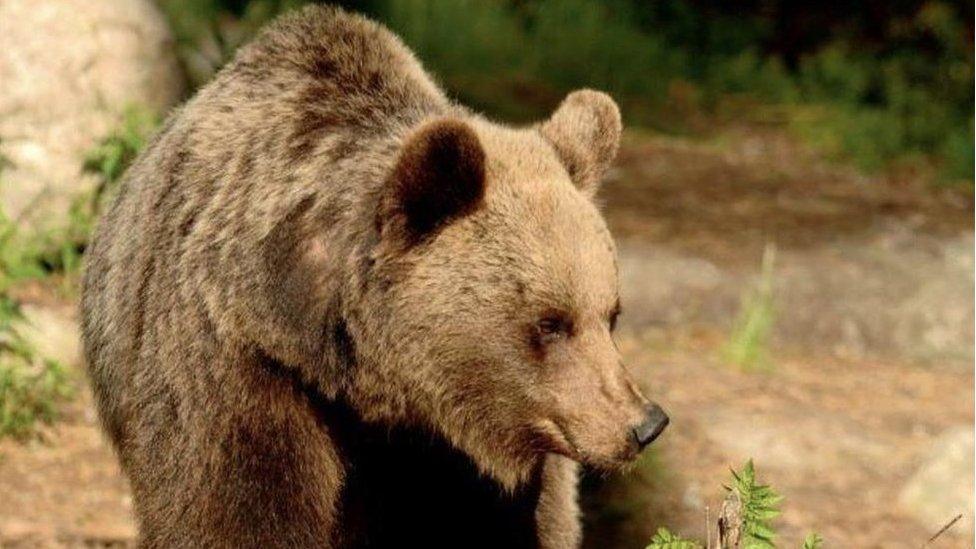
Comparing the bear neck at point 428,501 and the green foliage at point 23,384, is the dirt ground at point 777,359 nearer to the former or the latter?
the green foliage at point 23,384

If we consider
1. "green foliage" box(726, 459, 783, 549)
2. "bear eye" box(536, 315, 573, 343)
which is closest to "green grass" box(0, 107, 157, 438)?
"bear eye" box(536, 315, 573, 343)

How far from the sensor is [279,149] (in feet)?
14.3

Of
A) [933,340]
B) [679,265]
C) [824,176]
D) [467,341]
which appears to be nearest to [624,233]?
[679,265]

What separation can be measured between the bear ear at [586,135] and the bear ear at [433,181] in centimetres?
49

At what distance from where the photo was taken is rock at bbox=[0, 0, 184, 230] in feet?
24.4

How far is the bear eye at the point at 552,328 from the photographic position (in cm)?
402

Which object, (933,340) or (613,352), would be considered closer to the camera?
(613,352)

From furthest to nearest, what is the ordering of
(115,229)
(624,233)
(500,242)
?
(624,233)
(115,229)
(500,242)

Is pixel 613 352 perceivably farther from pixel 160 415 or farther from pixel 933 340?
pixel 933 340

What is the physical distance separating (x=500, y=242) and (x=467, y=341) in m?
0.25

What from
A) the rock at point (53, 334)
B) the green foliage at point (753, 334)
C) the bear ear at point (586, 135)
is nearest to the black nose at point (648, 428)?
the bear ear at point (586, 135)

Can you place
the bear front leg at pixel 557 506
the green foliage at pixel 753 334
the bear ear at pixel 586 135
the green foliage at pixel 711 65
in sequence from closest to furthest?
the bear ear at pixel 586 135, the bear front leg at pixel 557 506, the green foliage at pixel 753 334, the green foliage at pixel 711 65

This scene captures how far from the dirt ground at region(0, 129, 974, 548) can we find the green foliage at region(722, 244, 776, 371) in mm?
69

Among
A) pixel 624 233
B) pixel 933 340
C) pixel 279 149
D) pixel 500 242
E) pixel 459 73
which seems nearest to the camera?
pixel 500 242
